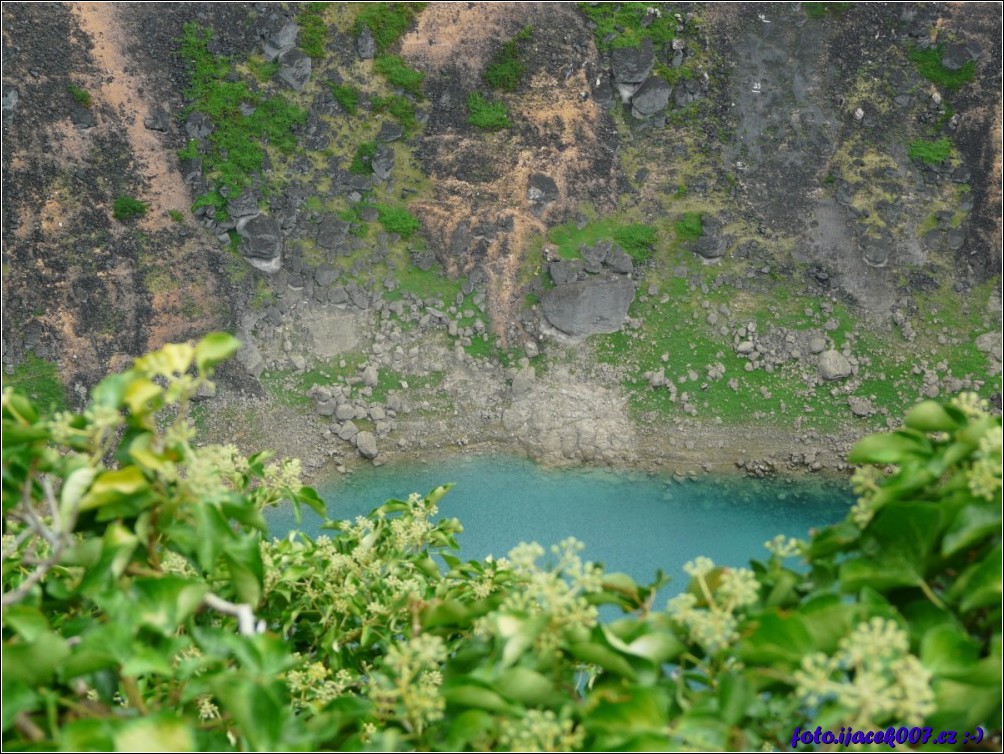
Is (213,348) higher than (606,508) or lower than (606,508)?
higher

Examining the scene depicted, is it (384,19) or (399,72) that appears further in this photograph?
(399,72)

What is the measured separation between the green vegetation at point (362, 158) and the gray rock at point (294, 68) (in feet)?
7.48

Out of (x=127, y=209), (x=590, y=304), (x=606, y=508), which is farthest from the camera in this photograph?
(x=590, y=304)

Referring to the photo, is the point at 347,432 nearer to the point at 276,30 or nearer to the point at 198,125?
the point at 198,125

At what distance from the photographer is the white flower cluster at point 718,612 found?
3.99 m

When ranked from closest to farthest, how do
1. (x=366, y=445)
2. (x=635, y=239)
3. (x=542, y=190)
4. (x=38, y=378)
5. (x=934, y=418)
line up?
1. (x=934, y=418)
2. (x=38, y=378)
3. (x=366, y=445)
4. (x=635, y=239)
5. (x=542, y=190)

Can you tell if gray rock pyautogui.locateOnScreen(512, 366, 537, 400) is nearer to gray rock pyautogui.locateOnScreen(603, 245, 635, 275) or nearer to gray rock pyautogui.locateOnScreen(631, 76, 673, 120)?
gray rock pyautogui.locateOnScreen(603, 245, 635, 275)

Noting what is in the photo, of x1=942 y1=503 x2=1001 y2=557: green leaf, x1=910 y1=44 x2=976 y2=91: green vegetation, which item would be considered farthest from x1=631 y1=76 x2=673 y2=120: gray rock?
x1=942 y1=503 x2=1001 y2=557: green leaf

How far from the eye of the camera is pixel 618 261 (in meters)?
22.9

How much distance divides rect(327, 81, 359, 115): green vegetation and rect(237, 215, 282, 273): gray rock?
12.1 ft

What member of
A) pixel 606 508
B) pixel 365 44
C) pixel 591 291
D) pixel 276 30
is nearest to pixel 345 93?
pixel 365 44

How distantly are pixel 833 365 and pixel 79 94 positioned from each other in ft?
67.6

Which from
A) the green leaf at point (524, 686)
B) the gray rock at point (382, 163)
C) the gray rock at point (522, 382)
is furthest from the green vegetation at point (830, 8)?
the green leaf at point (524, 686)

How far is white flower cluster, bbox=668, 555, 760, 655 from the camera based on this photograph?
3994 mm
